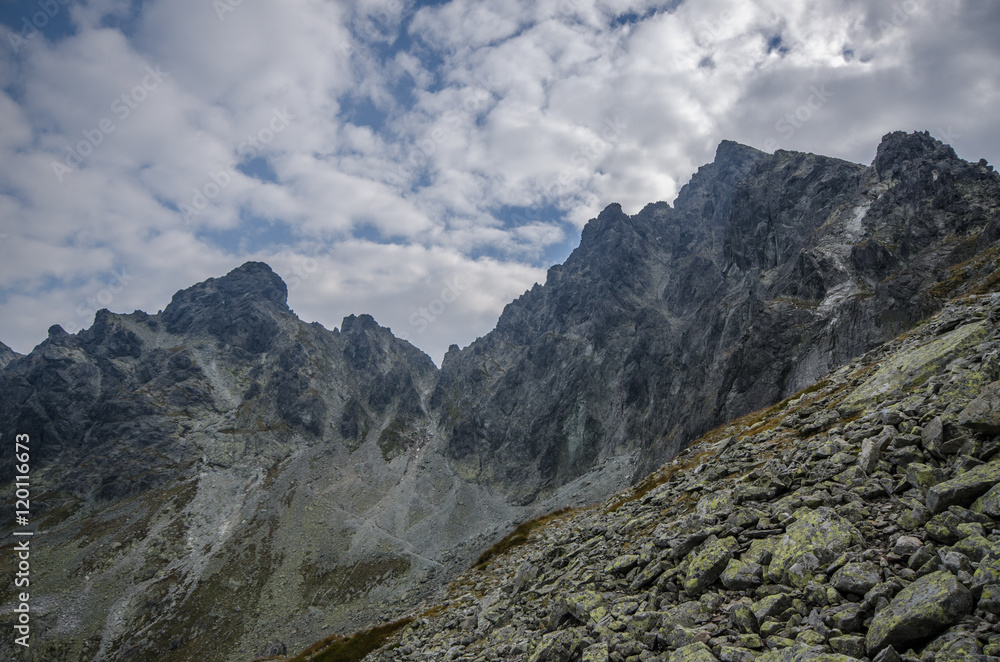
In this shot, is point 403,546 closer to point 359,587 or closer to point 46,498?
point 359,587

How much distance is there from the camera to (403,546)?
12356cm

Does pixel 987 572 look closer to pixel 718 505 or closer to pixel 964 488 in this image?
pixel 964 488

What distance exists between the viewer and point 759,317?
8588 centimetres

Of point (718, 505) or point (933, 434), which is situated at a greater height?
point (933, 434)

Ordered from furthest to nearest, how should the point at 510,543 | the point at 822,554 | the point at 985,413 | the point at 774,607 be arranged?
the point at 510,543 < the point at 985,413 < the point at 822,554 < the point at 774,607

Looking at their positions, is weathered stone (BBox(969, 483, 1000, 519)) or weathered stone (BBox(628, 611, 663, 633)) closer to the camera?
weathered stone (BBox(969, 483, 1000, 519))

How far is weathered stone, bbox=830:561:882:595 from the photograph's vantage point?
9078 millimetres

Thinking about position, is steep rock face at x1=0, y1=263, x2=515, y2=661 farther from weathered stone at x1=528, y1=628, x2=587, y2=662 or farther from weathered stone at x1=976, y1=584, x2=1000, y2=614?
weathered stone at x1=976, y1=584, x2=1000, y2=614

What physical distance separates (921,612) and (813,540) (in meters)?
4.08

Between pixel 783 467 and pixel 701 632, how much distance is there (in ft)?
28.2

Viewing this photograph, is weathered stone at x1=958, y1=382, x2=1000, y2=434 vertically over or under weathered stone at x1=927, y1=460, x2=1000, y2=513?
over

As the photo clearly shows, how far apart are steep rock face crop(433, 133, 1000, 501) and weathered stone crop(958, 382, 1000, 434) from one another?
53.5m

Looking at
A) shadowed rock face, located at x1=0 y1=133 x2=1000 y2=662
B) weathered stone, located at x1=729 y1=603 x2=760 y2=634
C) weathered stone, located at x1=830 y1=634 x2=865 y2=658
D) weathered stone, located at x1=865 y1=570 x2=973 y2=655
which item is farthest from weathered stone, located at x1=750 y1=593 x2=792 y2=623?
shadowed rock face, located at x1=0 y1=133 x2=1000 y2=662

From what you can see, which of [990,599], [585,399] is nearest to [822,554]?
[990,599]
